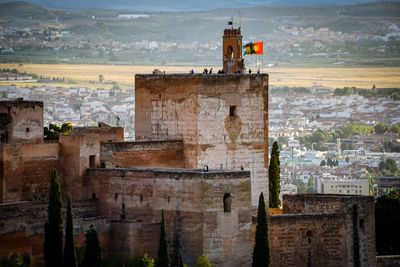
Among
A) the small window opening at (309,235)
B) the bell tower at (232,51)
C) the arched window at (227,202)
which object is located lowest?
the small window opening at (309,235)

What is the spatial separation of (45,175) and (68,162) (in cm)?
105

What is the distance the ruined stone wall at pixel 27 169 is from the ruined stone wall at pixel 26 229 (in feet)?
6.77

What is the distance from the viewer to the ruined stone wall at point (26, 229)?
54.5 meters

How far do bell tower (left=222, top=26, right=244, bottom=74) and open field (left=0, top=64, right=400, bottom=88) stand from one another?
7393 centimetres

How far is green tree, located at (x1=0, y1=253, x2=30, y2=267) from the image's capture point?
5303 centimetres

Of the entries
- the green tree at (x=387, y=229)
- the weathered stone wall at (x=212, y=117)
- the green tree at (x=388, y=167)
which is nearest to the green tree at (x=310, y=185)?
the green tree at (x=388, y=167)

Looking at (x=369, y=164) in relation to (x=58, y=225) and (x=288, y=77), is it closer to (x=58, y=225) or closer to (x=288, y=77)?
(x=288, y=77)

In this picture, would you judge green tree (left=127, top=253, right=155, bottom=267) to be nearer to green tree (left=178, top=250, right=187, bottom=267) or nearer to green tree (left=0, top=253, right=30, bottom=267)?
green tree (left=178, top=250, right=187, bottom=267)

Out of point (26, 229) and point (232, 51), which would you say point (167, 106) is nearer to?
point (232, 51)

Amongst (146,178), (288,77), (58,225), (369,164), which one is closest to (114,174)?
(146,178)

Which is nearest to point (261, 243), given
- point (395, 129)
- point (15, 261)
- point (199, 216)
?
point (199, 216)

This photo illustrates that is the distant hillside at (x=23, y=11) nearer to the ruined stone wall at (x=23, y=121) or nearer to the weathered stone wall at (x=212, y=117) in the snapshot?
the weathered stone wall at (x=212, y=117)

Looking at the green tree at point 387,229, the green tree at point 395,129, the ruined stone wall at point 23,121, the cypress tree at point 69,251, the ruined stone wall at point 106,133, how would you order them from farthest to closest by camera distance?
the green tree at point 395,129 → the green tree at point 387,229 → the ruined stone wall at point 106,133 → the ruined stone wall at point 23,121 → the cypress tree at point 69,251

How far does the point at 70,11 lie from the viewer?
614ft
